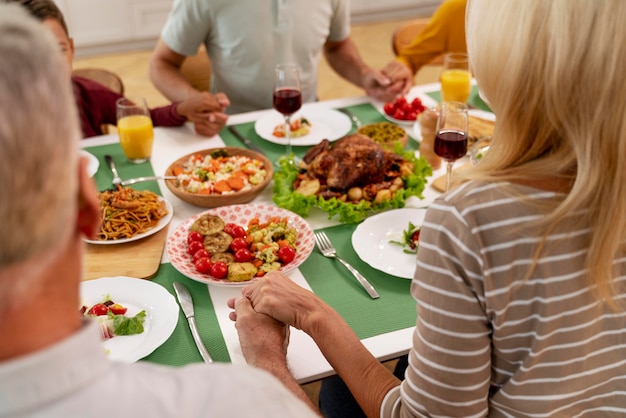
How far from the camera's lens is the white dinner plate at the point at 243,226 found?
1.47 metres

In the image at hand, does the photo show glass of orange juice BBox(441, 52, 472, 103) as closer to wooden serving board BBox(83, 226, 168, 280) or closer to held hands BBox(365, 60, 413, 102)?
held hands BBox(365, 60, 413, 102)

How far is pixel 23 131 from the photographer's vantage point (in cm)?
50

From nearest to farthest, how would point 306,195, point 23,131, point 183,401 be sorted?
point 23,131 → point 183,401 → point 306,195

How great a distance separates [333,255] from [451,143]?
0.44 metres

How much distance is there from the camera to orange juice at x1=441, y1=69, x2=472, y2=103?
234 centimetres

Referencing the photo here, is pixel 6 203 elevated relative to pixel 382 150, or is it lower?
elevated

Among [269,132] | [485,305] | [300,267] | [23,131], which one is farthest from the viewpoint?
[269,132]

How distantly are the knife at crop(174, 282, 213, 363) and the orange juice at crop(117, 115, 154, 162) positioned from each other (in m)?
0.75

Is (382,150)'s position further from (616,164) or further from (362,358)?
(616,164)

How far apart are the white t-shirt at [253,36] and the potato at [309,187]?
110 cm

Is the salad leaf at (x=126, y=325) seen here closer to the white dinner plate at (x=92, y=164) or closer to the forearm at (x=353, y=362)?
the forearm at (x=353, y=362)

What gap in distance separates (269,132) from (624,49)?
1.56m

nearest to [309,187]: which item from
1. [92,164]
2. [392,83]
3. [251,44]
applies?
[92,164]

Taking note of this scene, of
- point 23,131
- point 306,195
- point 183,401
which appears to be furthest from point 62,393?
point 306,195
